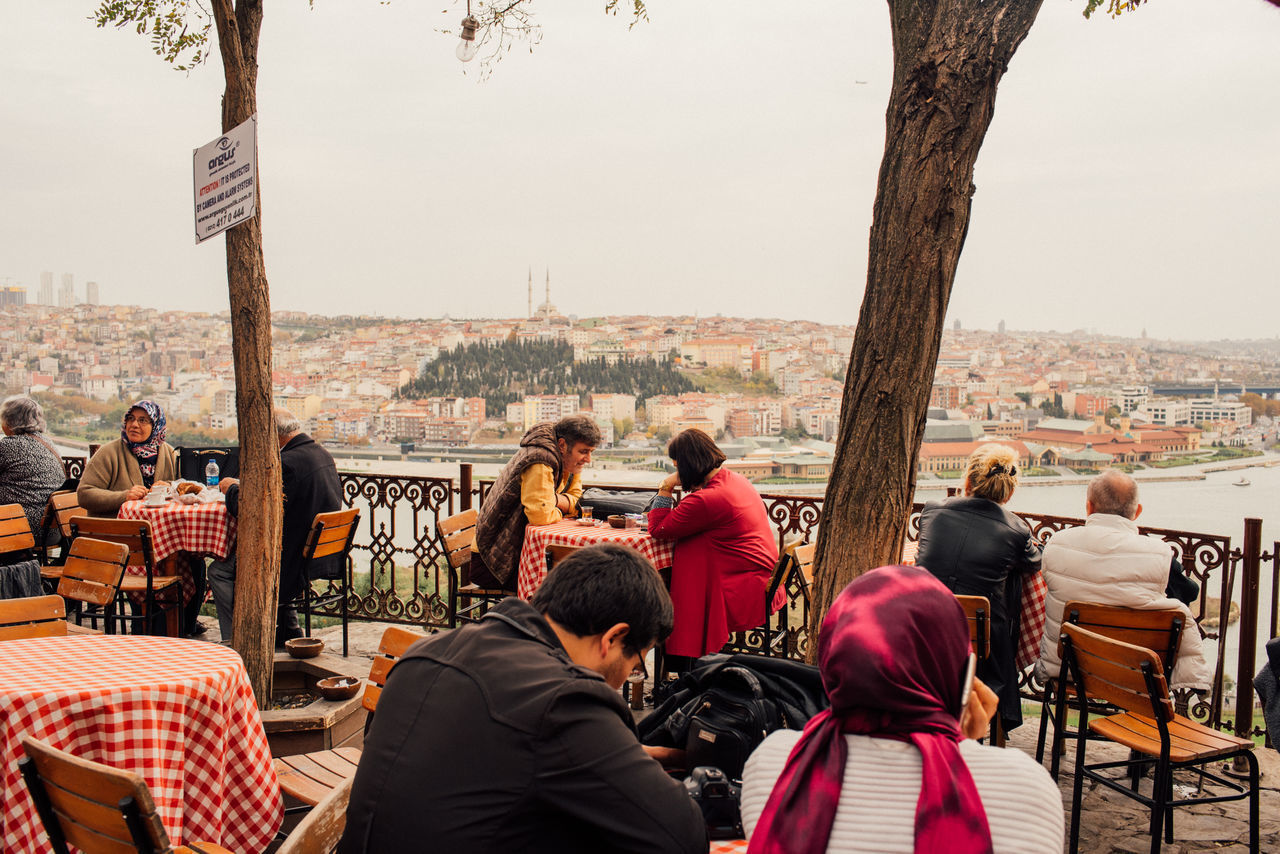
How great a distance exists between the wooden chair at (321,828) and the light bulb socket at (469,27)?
179 inches

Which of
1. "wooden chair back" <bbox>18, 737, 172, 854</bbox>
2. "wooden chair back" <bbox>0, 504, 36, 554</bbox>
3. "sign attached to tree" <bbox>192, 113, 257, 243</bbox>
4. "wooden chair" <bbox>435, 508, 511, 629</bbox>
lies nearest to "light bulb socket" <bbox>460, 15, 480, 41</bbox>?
"sign attached to tree" <bbox>192, 113, 257, 243</bbox>

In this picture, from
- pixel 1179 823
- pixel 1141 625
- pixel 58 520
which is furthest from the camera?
pixel 58 520

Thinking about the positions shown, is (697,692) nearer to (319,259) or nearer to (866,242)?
(866,242)

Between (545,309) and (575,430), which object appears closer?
(575,430)

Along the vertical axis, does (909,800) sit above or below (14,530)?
above

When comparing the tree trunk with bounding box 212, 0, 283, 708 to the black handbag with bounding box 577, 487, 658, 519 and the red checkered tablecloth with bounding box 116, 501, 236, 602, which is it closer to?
the red checkered tablecloth with bounding box 116, 501, 236, 602

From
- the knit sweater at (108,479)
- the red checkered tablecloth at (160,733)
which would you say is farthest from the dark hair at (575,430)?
the knit sweater at (108,479)

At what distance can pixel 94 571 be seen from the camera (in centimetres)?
446

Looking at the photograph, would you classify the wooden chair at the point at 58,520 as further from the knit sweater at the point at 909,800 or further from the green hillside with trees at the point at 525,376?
the green hillside with trees at the point at 525,376

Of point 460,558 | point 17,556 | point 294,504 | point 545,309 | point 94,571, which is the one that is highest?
point 545,309

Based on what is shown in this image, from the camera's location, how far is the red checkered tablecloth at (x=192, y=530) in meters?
5.33

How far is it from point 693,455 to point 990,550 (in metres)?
1.44

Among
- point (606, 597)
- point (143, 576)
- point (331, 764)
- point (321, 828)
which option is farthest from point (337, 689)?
point (606, 597)

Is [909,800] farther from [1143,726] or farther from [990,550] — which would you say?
[990,550]
